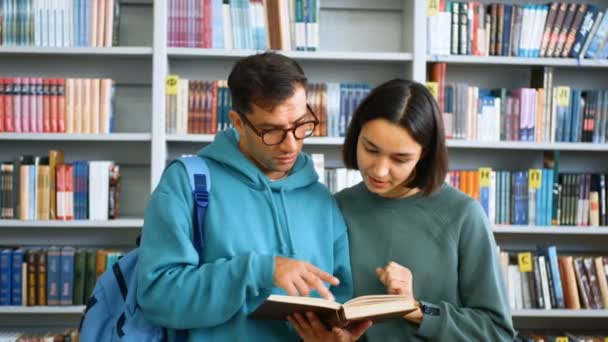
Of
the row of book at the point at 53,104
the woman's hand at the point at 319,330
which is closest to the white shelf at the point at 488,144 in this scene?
the row of book at the point at 53,104

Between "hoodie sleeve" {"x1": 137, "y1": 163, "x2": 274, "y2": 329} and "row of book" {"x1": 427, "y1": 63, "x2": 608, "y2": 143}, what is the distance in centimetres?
213

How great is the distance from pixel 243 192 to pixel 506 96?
2.18m

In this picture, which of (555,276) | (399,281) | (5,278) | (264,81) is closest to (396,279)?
(399,281)

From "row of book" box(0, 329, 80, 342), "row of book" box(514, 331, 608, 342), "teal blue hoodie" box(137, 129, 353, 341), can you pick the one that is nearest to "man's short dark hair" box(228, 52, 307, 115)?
"teal blue hoodie" box(137, 129, 353, 341)

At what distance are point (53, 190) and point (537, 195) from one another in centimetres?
230

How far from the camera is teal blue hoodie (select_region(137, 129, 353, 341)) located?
1.28 m

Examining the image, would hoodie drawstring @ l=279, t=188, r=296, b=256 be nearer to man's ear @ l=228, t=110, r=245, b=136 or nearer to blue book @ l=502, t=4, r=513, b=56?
man's ear @ l=228, t=110, r=245, b=136

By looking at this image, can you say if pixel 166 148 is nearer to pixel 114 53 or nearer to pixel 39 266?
pixel 114 53

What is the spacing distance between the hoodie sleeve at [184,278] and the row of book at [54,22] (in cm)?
205

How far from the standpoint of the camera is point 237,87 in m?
1.42

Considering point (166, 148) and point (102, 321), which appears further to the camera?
point (166, 148)

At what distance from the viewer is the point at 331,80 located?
11.5ft

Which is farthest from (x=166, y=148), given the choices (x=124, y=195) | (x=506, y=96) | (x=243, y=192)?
(x=243, y=192)

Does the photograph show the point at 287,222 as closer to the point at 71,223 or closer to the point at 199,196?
the point at 199,196
